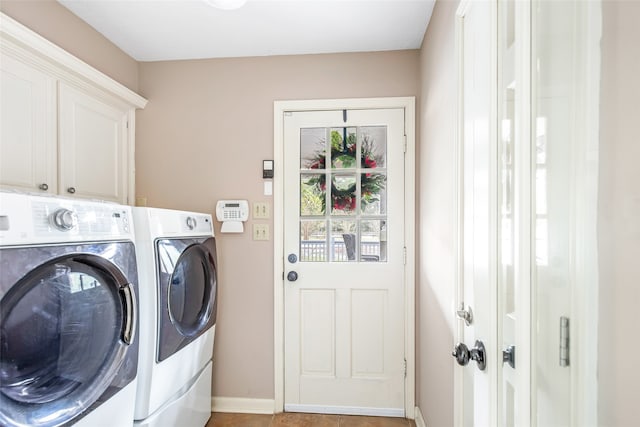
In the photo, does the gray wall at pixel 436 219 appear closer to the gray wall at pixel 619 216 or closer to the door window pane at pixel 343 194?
the door window pane at pixel 343 194

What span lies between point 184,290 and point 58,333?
66 centimetres

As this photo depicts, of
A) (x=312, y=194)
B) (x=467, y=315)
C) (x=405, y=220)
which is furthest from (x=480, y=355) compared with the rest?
(x=312, y=194)

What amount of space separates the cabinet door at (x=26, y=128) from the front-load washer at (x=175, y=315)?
1.99 ft

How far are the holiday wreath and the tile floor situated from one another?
1358 millimetres

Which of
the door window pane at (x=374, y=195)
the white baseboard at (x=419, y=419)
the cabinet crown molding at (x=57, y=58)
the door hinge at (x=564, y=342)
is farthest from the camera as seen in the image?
the door window pane at (x=374, y=195)

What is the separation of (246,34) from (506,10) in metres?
1.52

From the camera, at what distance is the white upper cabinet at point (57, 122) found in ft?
4.54

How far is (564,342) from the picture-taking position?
58cm

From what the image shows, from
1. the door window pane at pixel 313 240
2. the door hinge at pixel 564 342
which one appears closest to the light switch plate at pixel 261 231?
the door window pane at pixel 313 240

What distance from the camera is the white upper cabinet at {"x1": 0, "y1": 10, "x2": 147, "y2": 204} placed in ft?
4.54

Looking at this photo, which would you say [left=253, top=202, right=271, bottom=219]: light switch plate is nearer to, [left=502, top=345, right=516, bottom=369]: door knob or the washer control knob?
the washer control knob

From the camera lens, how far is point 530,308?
2.29 ft

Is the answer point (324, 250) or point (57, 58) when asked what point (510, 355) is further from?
point (57, 58)

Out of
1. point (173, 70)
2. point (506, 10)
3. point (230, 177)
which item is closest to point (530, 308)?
point (506, 10)
